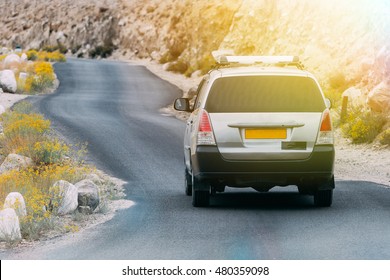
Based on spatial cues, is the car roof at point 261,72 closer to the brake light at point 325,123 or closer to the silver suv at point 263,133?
the silver suv at point 263,133

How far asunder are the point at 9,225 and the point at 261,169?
3480 millimetres

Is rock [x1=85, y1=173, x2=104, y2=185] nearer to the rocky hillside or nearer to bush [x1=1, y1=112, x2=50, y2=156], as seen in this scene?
bush [x1=1, y1=112, x2=50, y2=156]

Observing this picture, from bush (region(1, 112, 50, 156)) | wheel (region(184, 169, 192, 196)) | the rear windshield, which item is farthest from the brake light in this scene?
bush (region(1, 112, 50, 156))

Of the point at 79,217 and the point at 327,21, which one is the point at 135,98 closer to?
the point at 327,21

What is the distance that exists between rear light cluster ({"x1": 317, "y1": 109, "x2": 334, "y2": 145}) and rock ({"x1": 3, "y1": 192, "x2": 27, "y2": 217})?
4009 mm

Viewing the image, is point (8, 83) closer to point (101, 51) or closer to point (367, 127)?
point (367, 127)

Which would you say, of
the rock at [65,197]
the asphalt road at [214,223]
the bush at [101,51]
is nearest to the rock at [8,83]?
the asphalt road at [214,223]

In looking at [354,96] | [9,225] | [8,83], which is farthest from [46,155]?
[8,83]

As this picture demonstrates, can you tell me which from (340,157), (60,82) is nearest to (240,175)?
(340,157)

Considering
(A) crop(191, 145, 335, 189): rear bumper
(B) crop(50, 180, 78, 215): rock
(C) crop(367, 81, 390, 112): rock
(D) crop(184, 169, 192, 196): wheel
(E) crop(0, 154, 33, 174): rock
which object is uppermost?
(A) crop(191, 145, 335, 189): rear bumper

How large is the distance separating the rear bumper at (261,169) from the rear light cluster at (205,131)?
0.08 metres

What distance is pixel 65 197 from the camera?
13.9m

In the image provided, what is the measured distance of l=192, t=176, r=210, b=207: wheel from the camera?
45.0 ft

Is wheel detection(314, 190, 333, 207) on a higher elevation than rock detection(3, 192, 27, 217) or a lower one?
lower
